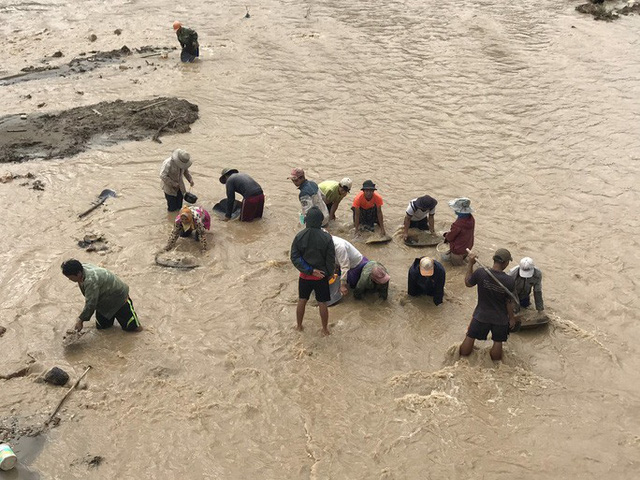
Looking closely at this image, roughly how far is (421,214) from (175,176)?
13.0ft

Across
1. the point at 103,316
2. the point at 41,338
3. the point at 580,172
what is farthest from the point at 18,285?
the point at 580,172

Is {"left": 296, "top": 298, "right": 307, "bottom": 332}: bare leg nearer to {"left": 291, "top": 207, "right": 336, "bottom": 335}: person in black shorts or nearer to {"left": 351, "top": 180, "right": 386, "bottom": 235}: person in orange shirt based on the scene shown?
{"left": 291, "top": 207, "right": 336, "bottom": 335}: person in black shorts

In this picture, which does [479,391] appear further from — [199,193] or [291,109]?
[291,109]

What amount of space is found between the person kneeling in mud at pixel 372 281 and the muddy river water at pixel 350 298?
196mm

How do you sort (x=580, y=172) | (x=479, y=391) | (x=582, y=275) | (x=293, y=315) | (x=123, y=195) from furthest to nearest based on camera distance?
(x=580, y=172)
(x=123, y=195)
(x=582, y=275)
(x=293, y=315)
(x=479, y=391)

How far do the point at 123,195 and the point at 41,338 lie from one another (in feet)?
12.9

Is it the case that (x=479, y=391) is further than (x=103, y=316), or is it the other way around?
(x=103, y=316)

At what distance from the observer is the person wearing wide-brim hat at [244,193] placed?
954cm

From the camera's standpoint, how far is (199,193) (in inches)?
421

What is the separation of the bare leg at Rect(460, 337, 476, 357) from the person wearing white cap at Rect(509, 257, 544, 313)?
97 centimetres

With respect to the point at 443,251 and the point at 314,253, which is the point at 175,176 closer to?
the point at 314,253

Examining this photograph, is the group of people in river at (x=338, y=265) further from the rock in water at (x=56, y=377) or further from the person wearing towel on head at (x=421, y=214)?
the rock in water at (x=56, y=377)

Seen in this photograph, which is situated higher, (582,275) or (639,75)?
(639,75)

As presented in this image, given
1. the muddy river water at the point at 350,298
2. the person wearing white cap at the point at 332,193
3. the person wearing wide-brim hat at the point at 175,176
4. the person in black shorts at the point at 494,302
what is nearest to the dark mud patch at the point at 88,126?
the muddy river water at the point at 350,298
